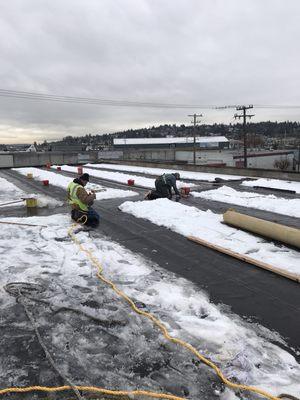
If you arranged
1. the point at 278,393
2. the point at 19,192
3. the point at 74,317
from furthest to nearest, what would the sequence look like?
the point at 19,192
the point at 74,317
the point at 278,393

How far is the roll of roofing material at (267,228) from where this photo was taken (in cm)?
745

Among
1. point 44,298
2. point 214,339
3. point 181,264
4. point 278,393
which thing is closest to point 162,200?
point 181,264

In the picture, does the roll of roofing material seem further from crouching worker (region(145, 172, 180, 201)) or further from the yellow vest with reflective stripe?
crouching worker (region(145, 172, 180, 201))

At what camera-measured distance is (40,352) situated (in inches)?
150

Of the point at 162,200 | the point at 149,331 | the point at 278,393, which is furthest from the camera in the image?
the point at 162,200

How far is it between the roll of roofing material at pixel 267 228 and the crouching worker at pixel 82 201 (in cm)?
377

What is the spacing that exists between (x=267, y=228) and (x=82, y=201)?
16.0 ft

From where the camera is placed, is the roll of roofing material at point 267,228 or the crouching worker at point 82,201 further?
the crouching worker at point 82,201

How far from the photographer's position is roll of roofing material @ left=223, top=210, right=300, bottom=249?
745 cm

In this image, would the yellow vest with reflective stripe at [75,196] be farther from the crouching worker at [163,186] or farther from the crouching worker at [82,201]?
the crouching worker at [163,186]

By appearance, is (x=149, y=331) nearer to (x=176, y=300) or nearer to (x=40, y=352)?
(x=176, y=300)

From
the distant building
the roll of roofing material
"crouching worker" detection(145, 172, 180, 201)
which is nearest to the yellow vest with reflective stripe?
the roll of roofing material

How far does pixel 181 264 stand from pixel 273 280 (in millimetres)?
1715

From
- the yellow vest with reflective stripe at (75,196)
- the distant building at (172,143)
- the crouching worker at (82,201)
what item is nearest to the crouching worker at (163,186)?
the crouching worker at (82,201)
